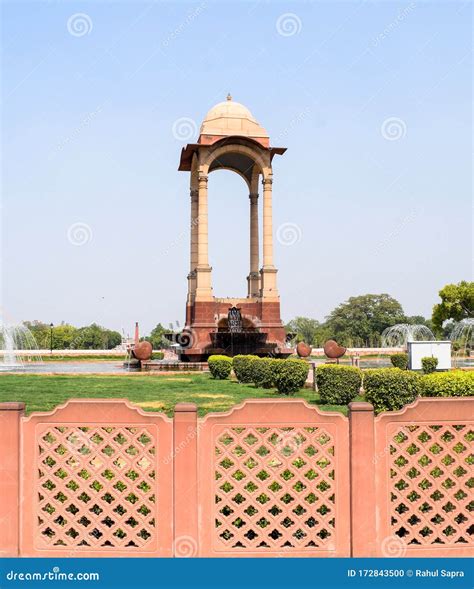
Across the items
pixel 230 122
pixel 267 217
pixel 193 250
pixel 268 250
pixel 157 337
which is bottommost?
pixel 157 337

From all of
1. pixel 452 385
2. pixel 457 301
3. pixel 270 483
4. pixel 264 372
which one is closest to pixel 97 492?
pixel 270 483

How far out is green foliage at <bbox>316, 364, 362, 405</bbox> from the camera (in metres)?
12.0

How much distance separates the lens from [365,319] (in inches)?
3007

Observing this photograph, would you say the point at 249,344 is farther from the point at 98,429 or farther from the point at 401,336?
the point at 401,336

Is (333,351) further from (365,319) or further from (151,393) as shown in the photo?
(365,319)

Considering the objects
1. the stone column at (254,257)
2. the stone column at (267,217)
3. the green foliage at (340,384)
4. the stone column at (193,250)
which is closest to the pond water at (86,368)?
the stone column at (254,257)

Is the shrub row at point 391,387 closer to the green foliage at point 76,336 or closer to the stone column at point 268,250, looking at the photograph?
the stone column at point 268,250

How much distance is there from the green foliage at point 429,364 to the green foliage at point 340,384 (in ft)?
17.1

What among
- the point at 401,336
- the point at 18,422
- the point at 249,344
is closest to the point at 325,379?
the point at 18,422

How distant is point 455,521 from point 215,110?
27.8 meters

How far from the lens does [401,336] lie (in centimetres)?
6575

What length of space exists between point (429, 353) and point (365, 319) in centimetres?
6067

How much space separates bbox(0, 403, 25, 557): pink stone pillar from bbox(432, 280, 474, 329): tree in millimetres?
50668

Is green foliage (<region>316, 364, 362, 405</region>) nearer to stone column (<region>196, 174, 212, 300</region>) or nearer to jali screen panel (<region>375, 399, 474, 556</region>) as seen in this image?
jali screen panel (<region>375, 399, 474, 556</region>)
